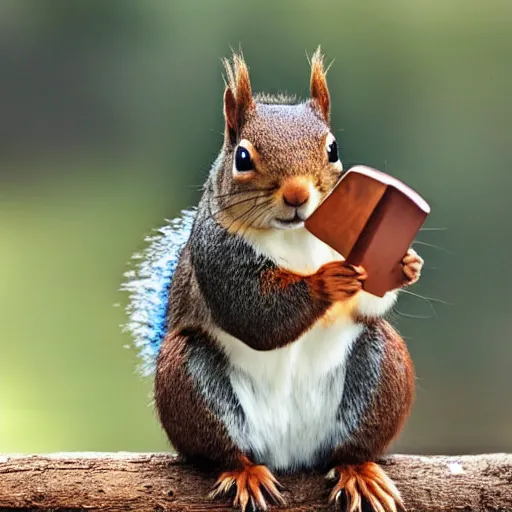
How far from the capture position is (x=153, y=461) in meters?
1.73

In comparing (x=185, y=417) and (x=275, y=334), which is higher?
(x=275, y=334)

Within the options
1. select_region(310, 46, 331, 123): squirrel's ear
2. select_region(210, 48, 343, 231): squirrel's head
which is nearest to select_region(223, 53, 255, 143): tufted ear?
select_region(210, 48, 343, 231): squirrel's head

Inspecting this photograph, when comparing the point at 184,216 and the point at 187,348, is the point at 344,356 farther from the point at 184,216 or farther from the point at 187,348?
the point at 184,216

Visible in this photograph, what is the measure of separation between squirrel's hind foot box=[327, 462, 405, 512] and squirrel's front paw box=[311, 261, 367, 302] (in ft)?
1.25

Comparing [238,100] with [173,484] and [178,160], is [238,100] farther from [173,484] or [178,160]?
[178,160]

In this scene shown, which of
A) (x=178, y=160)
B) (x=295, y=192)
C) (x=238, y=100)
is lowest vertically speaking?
(x=178, y=160)

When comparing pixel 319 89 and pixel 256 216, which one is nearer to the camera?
pixel 256 216

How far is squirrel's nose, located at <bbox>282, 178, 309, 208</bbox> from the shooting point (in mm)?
1379

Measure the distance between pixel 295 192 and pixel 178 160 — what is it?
4.66 feet

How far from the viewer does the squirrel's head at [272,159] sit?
1.40m

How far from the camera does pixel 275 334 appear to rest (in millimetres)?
1466

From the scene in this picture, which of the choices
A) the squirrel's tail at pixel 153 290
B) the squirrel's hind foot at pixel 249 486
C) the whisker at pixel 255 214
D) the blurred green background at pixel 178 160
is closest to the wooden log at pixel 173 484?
the squirrel's hind foot at pixel 249 486

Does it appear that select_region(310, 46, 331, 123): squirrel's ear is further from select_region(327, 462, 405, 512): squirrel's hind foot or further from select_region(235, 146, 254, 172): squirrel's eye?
select_region(327, 462, 405, 512): squirrel's hind foot

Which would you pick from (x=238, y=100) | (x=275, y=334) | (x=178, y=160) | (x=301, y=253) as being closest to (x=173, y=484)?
(x=275, y=334)
